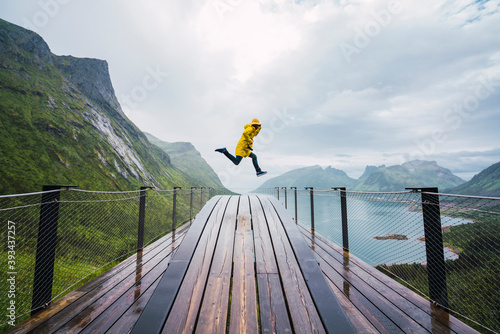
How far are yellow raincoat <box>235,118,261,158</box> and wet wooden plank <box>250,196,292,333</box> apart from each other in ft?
10.6

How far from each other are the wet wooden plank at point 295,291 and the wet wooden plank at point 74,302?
2375 mm

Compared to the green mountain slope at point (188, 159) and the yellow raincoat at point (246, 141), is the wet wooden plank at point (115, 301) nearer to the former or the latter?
the yellow raincoat at point (246, 141)

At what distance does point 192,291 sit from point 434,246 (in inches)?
120

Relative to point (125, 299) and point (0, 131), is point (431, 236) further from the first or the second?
point (0, 131)

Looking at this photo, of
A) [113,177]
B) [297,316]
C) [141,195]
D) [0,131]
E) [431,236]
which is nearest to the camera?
[297,316]

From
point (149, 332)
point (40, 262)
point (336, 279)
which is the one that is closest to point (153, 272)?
point (40, 262)

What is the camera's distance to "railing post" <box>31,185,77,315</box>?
2510 millimetres

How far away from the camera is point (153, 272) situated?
3.45 m

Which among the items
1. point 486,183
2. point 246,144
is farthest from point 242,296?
point 486,183

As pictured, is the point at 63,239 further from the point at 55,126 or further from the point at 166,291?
the point at 55,126

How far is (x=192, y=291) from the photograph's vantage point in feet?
6.67

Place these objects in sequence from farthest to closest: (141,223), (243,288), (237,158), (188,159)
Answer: (188,159) → (237,158) → (141,223) → (243,288)

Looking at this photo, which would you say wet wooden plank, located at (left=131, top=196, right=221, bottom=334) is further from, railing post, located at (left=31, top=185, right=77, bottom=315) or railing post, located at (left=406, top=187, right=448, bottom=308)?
railing post, located at (left=406, top=187, right=448, bottom=308)

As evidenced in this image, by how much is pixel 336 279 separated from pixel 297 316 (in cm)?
183
